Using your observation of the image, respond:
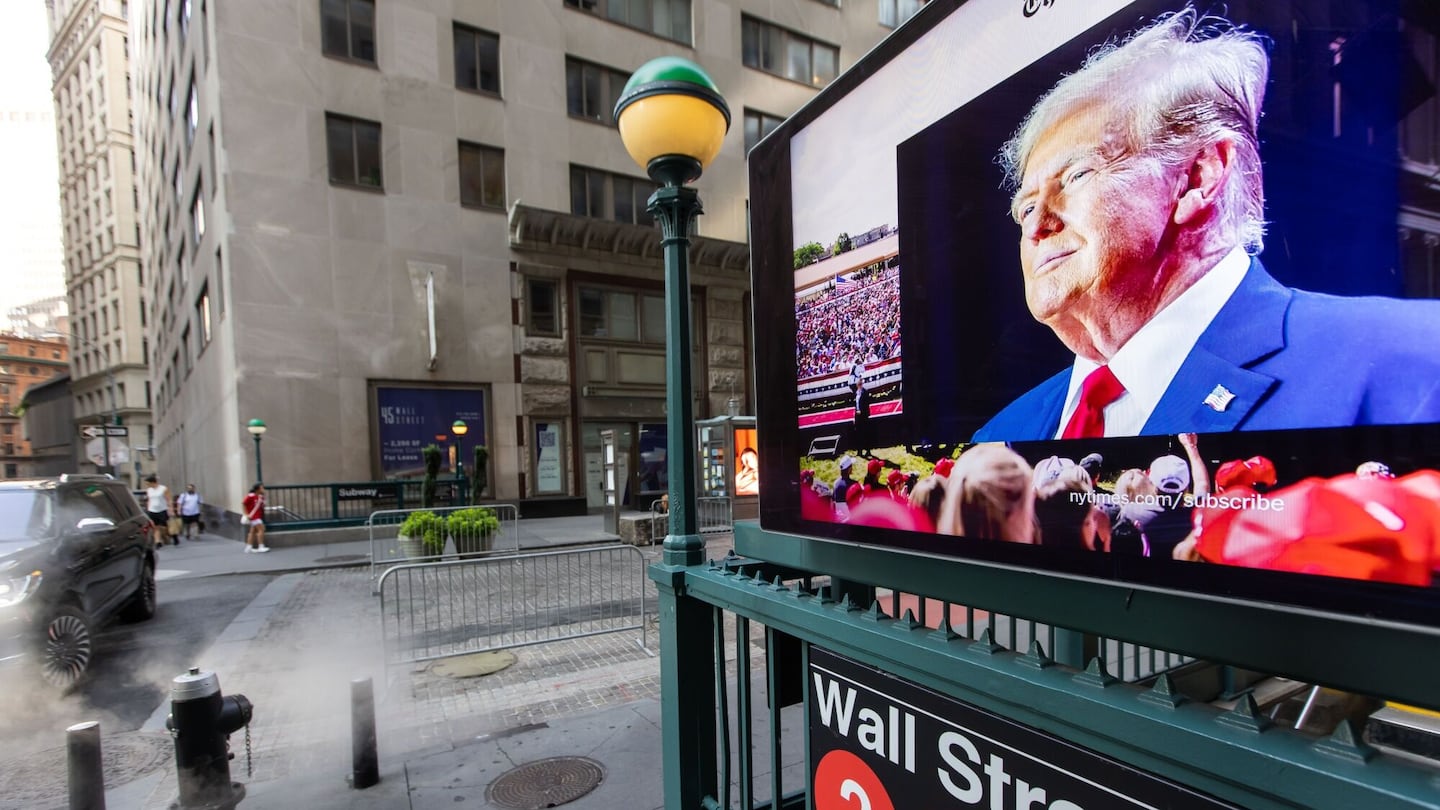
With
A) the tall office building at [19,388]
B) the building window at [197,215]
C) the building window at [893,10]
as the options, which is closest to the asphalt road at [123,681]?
the building window at [197,215]

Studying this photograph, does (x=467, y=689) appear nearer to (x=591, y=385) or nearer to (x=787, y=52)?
(x=591, y=385)

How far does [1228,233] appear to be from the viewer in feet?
3.74

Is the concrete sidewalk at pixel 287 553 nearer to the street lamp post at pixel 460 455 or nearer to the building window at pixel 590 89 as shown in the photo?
the street lamp post at pixel 460 455

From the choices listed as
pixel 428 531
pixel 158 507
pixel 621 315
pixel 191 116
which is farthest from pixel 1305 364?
pixel 191 116

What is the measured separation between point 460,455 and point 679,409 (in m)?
18.1

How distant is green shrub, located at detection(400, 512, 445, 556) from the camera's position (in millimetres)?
Result: 10750

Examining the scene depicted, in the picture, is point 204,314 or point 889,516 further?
point 204,314

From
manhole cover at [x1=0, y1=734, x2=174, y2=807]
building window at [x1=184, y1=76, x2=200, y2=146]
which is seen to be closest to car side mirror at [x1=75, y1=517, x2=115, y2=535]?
manhole cover at [x1=0, y1=734, x2=174, y2=807]

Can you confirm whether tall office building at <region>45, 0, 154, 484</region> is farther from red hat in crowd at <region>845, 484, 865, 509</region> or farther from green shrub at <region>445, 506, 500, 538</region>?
red hat in crowd at <region>845, 484, 865, 509</region>

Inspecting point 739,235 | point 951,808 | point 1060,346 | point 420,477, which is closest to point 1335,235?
point 1060,346

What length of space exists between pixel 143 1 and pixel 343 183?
95.5 ft

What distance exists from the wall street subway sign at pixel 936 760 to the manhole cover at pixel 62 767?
16.3ft

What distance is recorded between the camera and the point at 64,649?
614 cm

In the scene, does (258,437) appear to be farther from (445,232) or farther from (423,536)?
(423,536)
